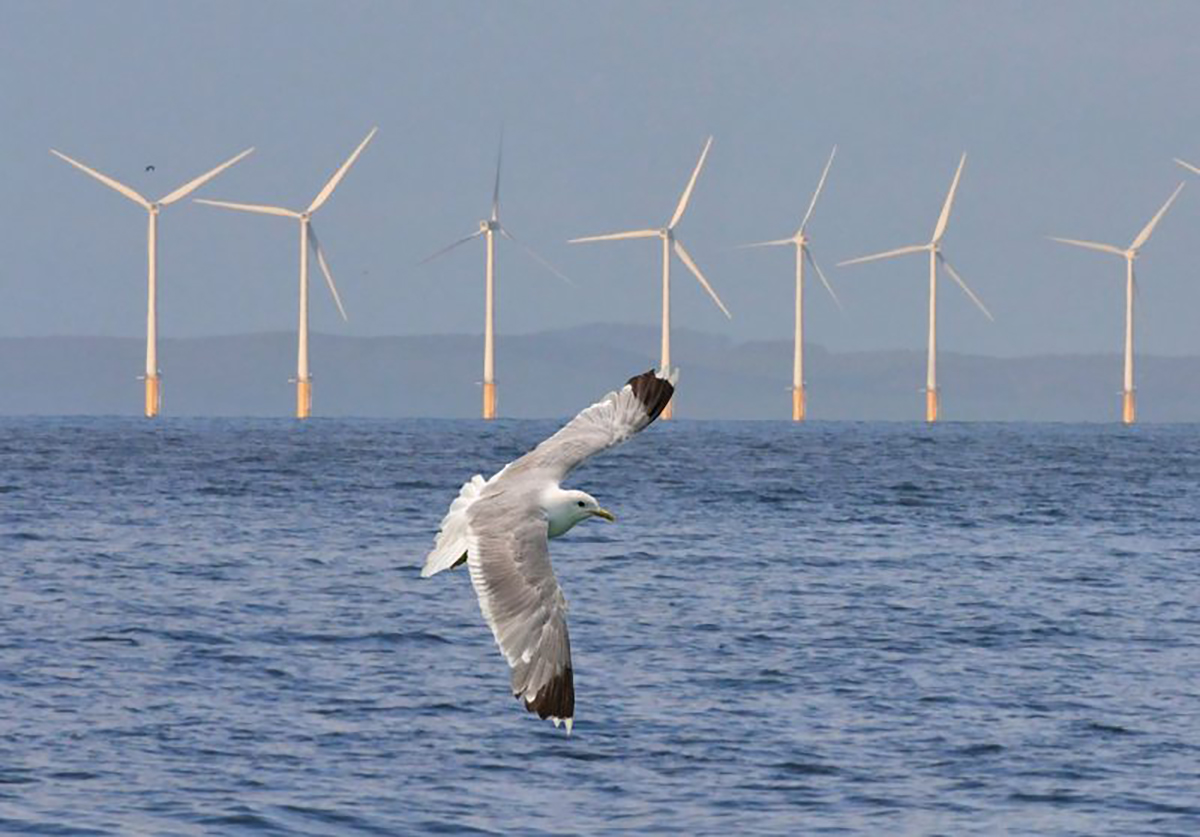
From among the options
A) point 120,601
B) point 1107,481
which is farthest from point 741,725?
point 1107,481

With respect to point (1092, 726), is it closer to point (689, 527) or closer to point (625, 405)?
point (625, 405)

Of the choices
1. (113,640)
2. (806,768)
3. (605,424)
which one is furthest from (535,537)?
(113,640)

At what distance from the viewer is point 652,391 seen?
816 inches

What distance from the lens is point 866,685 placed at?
38250 mm

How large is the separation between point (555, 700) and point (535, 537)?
→ 2.33 m

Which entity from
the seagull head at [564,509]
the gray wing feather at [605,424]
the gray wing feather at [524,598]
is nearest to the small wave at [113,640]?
the gray wing feather at [605,424]

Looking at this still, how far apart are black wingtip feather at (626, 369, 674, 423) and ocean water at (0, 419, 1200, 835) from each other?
8192 millimetres

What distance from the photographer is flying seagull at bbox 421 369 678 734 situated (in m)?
16.8

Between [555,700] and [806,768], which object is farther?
[806,768]

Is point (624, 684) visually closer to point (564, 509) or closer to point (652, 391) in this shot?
point (652, 391)

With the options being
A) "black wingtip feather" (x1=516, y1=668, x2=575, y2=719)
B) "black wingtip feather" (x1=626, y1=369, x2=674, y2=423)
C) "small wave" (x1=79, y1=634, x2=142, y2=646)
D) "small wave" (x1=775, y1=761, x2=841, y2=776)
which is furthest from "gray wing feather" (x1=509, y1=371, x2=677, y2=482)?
"small wave" (x1=79, y1=634, x2=142, y2=646)

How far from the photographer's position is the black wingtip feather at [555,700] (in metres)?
16.3

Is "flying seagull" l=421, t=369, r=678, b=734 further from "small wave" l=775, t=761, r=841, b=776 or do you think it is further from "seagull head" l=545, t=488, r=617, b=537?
"small wave" l=775, t=761, r=841, b=776

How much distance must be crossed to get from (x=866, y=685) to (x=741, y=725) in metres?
4.63
